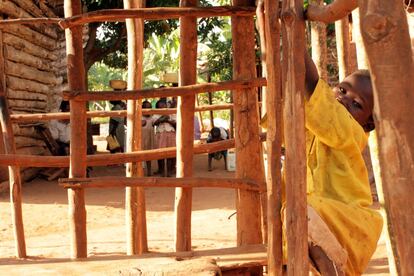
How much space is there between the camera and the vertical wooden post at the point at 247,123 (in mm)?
3092

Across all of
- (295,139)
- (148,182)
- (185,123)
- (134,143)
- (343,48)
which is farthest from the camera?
(343,48)

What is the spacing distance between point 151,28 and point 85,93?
24.7 ft

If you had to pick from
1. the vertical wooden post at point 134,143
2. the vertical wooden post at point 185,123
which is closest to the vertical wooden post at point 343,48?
the vertical wooden post at point 134,143

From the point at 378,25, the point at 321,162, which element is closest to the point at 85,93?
the point at 321,162

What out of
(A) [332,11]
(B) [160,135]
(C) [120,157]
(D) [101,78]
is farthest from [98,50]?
(D) [101,78]

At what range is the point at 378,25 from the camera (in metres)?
1.09

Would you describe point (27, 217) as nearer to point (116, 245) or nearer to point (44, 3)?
point (116, 245)

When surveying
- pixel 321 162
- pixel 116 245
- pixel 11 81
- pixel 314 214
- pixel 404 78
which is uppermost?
pixel 11 81

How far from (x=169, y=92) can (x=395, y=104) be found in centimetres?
205

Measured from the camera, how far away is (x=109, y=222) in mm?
6707

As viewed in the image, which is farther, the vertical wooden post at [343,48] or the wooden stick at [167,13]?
the vertical wooden post at [343,48]

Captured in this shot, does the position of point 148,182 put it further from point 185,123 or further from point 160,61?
point 160,61

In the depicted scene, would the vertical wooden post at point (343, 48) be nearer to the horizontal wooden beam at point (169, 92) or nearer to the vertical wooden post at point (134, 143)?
the vertical wooden post at point (134, 143)

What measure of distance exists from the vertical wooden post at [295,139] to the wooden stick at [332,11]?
46 millimetres
